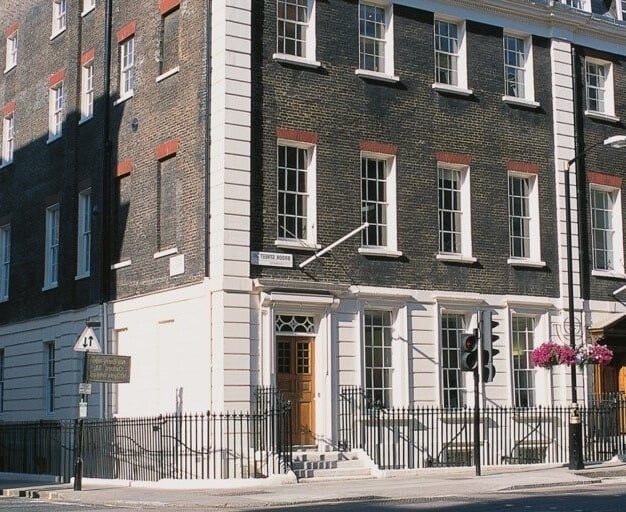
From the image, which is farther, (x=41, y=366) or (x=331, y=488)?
(x=41, y=366)

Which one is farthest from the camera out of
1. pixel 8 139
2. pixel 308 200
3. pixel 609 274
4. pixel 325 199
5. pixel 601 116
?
pixel 8 139

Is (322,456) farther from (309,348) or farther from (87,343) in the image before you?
(87,343)

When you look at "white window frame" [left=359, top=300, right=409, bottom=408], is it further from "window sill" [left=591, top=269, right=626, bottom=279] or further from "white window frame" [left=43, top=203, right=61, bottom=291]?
"white window frame" [left=43, top=203, right=61, bottom=291]

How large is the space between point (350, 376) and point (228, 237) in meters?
4.38

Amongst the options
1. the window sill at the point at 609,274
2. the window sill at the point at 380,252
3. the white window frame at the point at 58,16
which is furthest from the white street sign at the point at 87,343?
the window sill at the point at 609,274

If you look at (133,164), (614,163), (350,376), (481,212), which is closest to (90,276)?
(133,164)

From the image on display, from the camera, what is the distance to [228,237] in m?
24.6

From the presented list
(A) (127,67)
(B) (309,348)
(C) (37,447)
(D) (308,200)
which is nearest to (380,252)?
(D) (308,200)

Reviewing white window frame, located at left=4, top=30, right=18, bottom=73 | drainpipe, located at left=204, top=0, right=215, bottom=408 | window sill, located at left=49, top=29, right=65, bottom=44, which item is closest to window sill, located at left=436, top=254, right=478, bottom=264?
drainpipe, located at left=204, top=0, right=215, bottom=408

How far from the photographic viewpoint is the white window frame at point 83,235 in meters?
30.8

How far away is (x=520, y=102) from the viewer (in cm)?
2983

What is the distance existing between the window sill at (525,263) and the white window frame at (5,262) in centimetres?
1554

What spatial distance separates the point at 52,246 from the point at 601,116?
15.8 meters

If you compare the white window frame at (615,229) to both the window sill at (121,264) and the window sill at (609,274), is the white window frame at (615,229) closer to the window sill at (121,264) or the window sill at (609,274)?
the window sill at (609,274)
